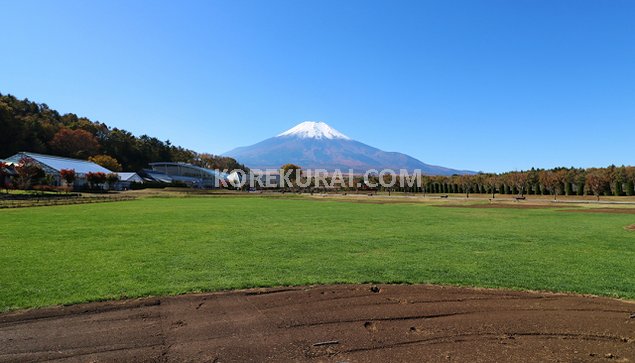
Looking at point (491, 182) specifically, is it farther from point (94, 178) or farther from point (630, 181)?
point (94, 178)

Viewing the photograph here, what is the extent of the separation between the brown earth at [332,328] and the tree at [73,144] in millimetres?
97113

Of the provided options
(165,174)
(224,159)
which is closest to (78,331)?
(165,174)

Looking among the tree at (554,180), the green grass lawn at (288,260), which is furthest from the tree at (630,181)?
the green grass lawn at (288,260)

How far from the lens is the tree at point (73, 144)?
86.4 m

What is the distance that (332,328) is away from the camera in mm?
5105

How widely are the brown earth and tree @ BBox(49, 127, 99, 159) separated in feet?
319

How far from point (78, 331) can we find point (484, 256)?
8930mm

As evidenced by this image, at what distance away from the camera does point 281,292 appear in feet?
22.1

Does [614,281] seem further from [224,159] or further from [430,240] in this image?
[224,159]

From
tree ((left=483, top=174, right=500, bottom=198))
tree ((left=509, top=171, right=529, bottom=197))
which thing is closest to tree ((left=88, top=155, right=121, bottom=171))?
tree ((left=483, top=174, right=500, bottom=198))

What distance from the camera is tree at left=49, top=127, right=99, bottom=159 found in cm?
8644

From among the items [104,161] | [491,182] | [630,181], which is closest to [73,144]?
[104,161]

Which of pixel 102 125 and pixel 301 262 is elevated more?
pixel 102 125

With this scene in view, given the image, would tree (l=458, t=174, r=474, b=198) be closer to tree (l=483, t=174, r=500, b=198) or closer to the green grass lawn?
tree (l=483, t=174, r=500, b=198)
